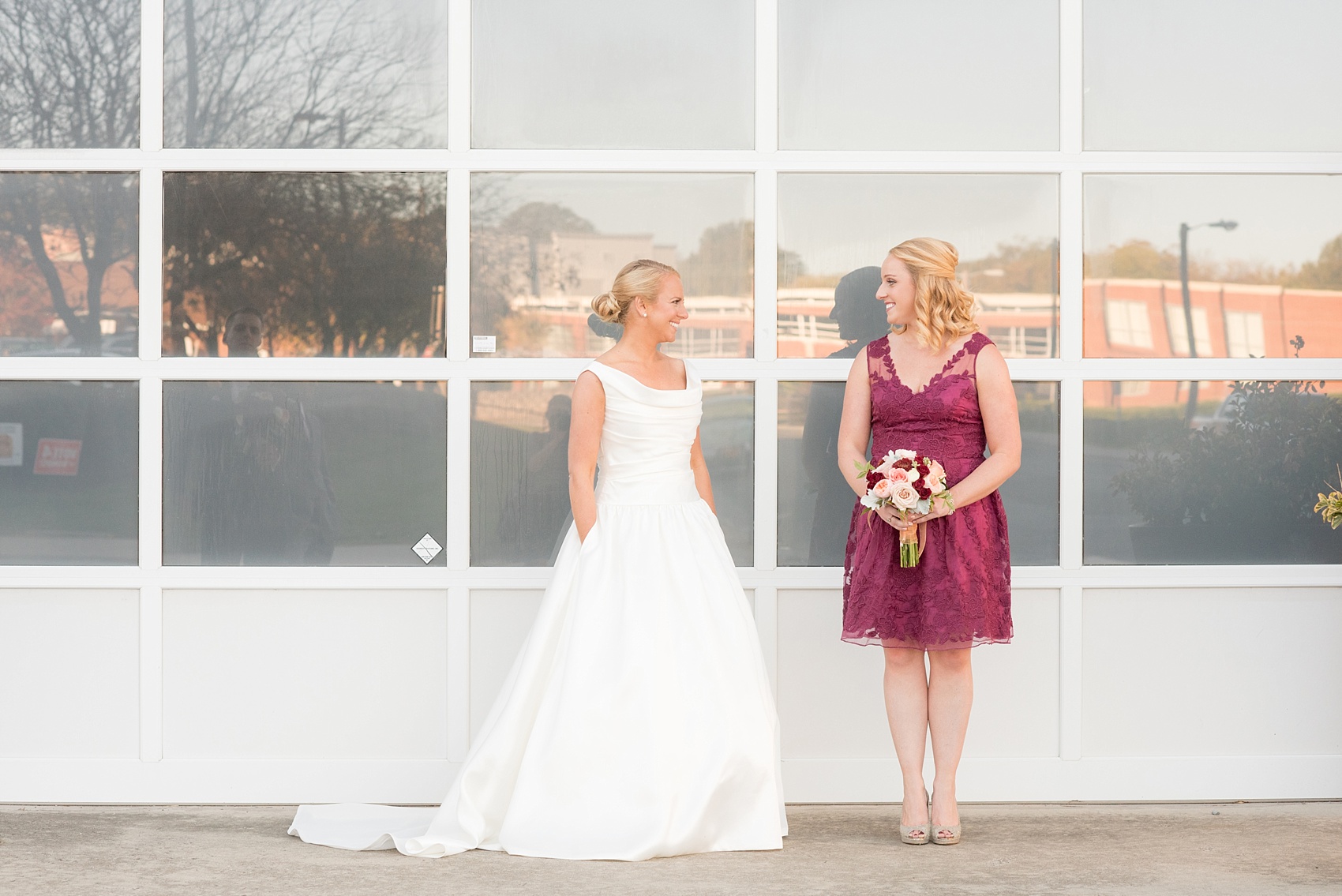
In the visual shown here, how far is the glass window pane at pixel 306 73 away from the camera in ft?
14.9

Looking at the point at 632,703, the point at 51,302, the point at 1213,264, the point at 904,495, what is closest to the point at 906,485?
the point at 904,495

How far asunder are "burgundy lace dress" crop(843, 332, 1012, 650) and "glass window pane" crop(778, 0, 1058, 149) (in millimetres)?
998

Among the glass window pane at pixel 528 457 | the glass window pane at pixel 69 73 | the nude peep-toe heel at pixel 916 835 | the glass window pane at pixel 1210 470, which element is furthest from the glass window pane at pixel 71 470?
the glass window pane at pixel 1210 470

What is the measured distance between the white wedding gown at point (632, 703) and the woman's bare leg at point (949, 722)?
51cm

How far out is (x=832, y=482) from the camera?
15.1ft

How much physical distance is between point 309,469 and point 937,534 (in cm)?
224

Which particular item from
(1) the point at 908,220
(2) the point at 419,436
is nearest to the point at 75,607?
(2) the point at 419,436

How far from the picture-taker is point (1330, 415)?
4.66 m

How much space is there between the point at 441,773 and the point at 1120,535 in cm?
262

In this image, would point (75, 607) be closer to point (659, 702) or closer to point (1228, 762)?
point (659, 702)

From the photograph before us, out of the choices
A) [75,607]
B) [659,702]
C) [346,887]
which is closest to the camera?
[346,887]

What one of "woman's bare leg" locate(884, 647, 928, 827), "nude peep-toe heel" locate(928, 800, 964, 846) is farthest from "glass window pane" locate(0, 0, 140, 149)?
"nude peep-toe heel" locate(928, 800, 964, 846)

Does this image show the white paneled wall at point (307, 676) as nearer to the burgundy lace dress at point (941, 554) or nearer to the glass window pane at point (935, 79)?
the burgundy lace dress at point (941, 554)

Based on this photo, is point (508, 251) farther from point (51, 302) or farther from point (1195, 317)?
point (1195, 317)
